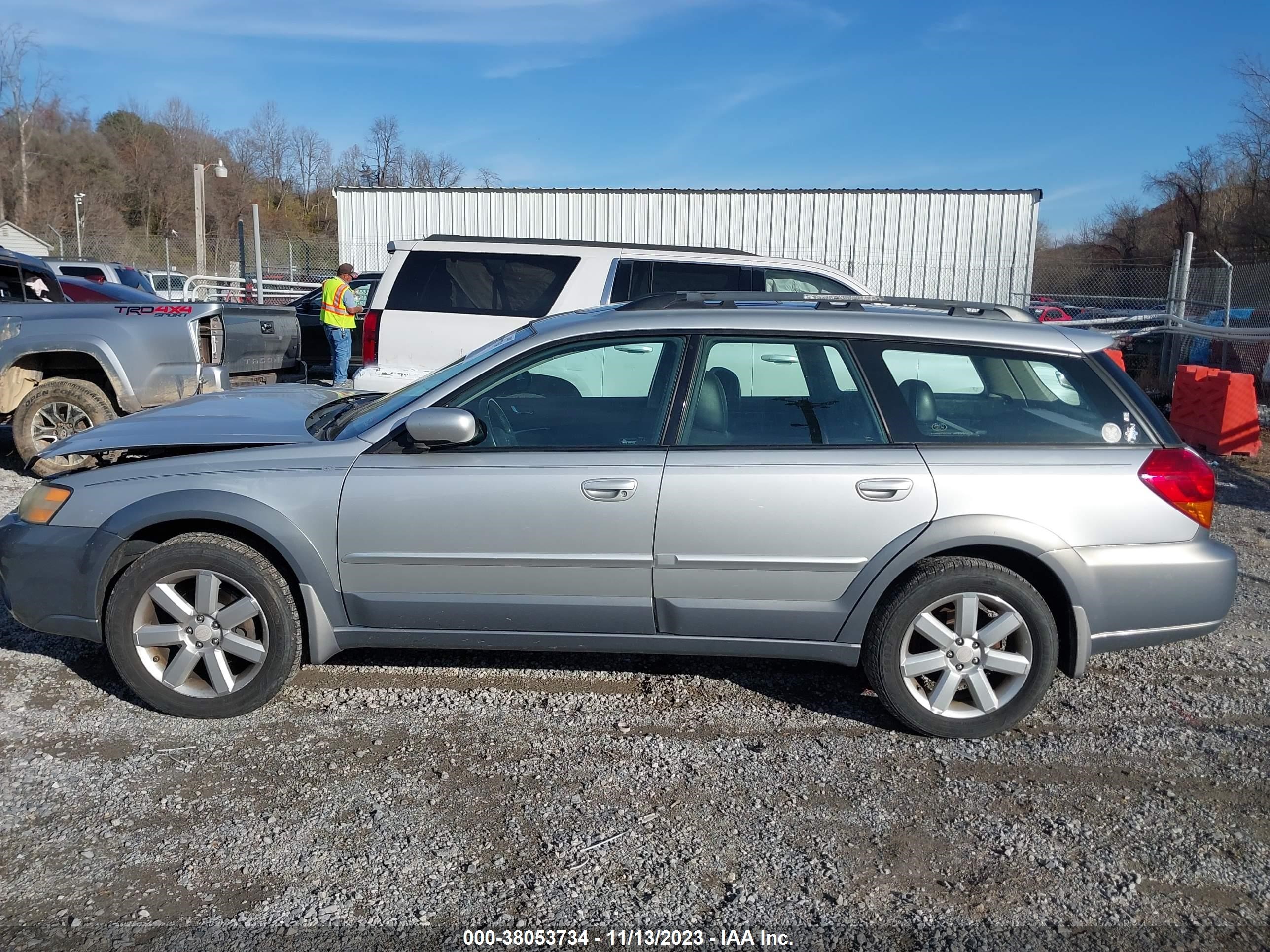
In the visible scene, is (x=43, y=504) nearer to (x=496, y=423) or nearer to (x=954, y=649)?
(x=496, y=423)

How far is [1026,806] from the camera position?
3.46m

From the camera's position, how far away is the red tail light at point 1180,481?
3807 mm

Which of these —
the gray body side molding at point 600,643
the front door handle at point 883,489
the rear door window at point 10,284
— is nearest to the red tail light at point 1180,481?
the front door handle at point 883,489

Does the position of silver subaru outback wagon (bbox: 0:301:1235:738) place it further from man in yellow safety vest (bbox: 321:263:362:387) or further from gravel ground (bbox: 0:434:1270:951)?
man in yellow safety vest (bbox: 321:263:362:387)

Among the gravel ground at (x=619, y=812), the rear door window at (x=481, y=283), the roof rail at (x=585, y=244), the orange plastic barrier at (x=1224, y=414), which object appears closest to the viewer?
the gravel ground at (x=619, y=812)

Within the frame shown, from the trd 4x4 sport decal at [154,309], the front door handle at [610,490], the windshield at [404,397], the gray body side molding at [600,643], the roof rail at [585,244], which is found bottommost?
the gray body side molding at [600,643]

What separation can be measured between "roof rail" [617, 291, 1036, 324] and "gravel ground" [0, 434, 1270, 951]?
5.44ft

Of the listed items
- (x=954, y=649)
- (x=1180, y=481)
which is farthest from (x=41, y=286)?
(x=1180, y=481)

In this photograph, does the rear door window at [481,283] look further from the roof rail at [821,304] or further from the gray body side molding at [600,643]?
the gray body side molding at [600,643]

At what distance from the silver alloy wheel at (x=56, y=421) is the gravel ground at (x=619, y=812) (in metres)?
4.11

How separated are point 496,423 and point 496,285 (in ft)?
14.3

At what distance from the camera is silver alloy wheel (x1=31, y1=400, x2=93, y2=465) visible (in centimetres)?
812

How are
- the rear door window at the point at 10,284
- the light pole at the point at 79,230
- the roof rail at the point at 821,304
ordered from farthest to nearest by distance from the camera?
1. the light pole at the point at 79,230
2. the rear door window at the point at 10,284
3. the roof rail at the point at 821,304

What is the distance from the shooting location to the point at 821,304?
14.5ft
